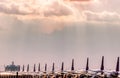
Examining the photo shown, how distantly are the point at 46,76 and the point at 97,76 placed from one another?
1938 inches

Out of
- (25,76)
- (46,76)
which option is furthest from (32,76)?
(46,76)

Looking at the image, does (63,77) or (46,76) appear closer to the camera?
(63,77)

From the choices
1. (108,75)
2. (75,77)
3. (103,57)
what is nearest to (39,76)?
(103,57)

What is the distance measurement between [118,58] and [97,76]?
Answer: 106 feet

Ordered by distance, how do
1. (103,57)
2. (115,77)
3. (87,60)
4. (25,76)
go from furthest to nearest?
(25,76)
(87,60)
(103,57)
(115,77)

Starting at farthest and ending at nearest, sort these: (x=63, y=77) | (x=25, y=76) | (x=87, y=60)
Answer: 1. (x=25, y=76)
2. (x=87, y=60)
3. (x=63, y=77)

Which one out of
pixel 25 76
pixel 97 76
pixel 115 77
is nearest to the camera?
pixel 115 77

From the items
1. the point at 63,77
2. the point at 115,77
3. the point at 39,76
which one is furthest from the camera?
the point at 39,76

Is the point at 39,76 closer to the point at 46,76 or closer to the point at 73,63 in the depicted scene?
the point at 46,76

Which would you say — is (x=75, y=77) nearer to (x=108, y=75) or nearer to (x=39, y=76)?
(x=108, y=75)

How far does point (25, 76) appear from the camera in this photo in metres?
191

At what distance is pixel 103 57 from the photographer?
468 ft

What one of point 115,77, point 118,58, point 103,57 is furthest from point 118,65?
point 115,77

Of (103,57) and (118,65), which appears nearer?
(118,65)
